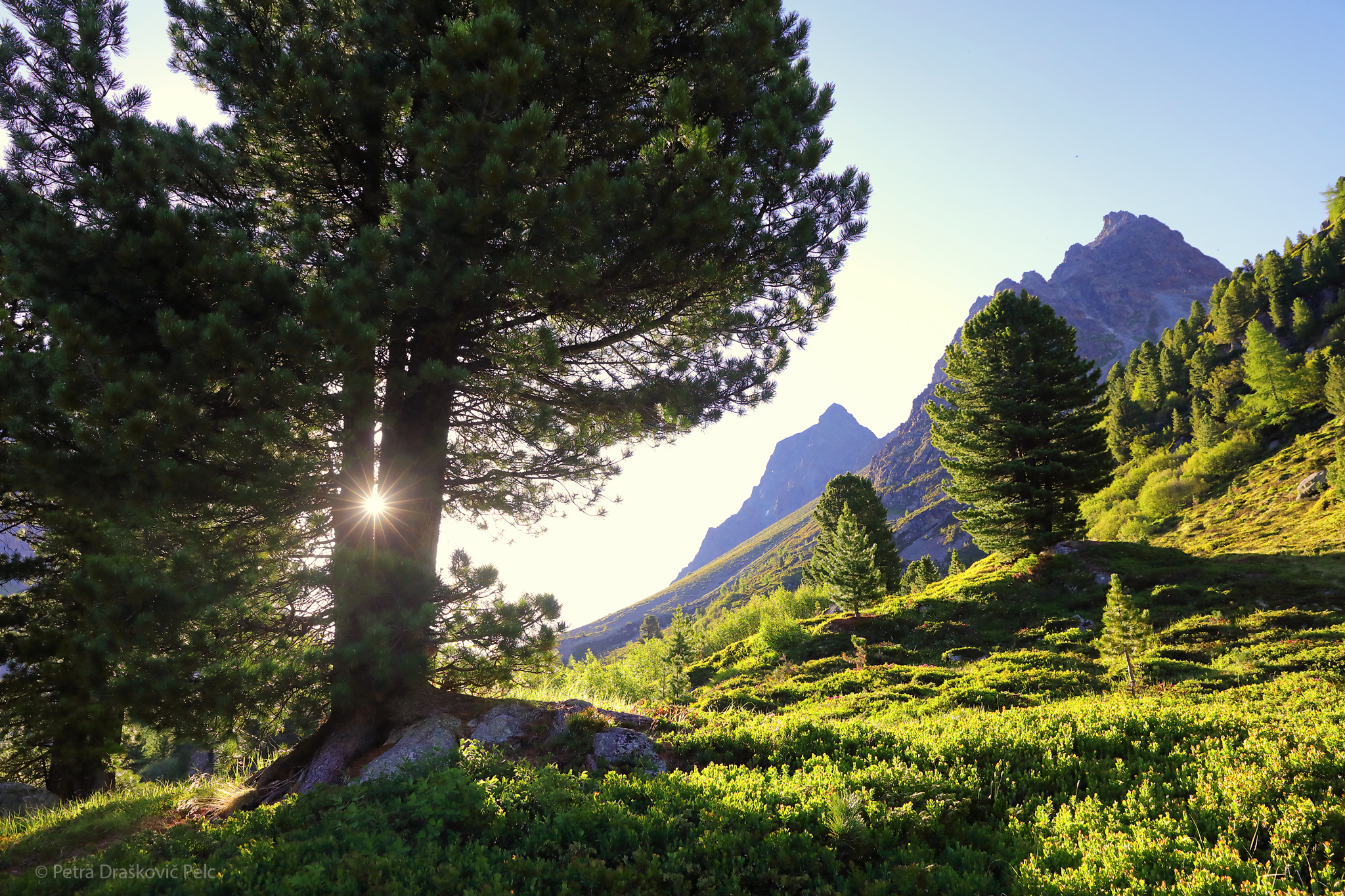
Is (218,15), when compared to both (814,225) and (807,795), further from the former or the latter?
(807,795)

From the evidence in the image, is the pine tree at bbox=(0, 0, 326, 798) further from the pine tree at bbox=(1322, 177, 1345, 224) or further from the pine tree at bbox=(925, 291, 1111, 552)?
the pine tree at bbox=(1322, 177, 1345, 224)

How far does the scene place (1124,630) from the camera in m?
12.4

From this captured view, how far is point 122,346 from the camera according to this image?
5.66 m

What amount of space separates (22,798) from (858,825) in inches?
679

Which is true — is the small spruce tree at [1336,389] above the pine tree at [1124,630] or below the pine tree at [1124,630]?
above

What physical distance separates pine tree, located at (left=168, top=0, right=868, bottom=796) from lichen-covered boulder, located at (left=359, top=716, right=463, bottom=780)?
0.58 metres

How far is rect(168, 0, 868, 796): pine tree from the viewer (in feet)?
20.6

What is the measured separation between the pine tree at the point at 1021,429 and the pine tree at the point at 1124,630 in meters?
12.3

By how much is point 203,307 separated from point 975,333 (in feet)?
99.7

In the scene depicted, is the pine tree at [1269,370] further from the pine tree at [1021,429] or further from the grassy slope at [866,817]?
the grassy slope at [866,817]

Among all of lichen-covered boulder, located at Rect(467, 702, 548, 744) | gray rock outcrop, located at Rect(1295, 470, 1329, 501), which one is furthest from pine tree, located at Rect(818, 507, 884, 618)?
gray rock outcrop, located at Rect(1295, 470, 1329, 501)

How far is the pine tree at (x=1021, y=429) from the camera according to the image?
81.2ft

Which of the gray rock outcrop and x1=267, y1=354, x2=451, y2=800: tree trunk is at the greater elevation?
x1=267, y1=354, x2=451, y2=800: tree trunk

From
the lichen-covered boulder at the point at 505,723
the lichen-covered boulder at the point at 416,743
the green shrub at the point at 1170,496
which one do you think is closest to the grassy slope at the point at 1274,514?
the green shrub at the point at 1170,496
